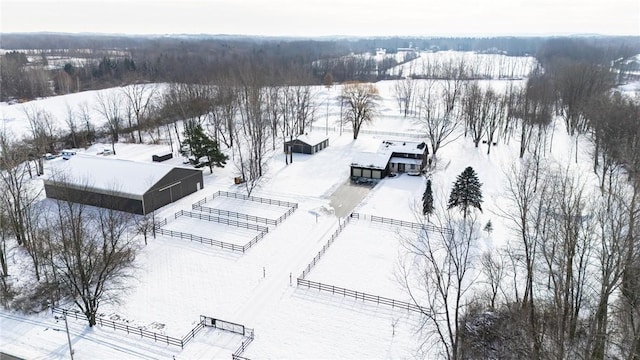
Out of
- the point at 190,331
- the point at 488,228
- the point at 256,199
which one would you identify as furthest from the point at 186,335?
the point at 488,228

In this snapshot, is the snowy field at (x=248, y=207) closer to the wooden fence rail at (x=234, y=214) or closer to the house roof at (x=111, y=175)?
the wooden fence rail at (x=234, y=214)

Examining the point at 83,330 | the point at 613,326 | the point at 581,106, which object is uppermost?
the point at 581,106

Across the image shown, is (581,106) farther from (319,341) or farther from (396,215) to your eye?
(319,341)

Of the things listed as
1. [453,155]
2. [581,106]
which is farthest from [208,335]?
[581,106]

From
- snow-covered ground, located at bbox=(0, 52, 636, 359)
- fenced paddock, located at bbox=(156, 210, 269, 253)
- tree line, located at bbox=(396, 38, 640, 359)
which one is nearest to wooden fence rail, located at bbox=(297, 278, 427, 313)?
snow-covered ground, located at bbox=(0, 52, 636, 359)

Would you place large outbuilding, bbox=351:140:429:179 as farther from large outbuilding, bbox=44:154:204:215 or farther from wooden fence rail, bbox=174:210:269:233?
large outbuilding, bbox=44:154:204:215

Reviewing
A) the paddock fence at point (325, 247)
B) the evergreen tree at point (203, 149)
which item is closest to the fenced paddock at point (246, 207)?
the paddock fence at point (325, 247)
